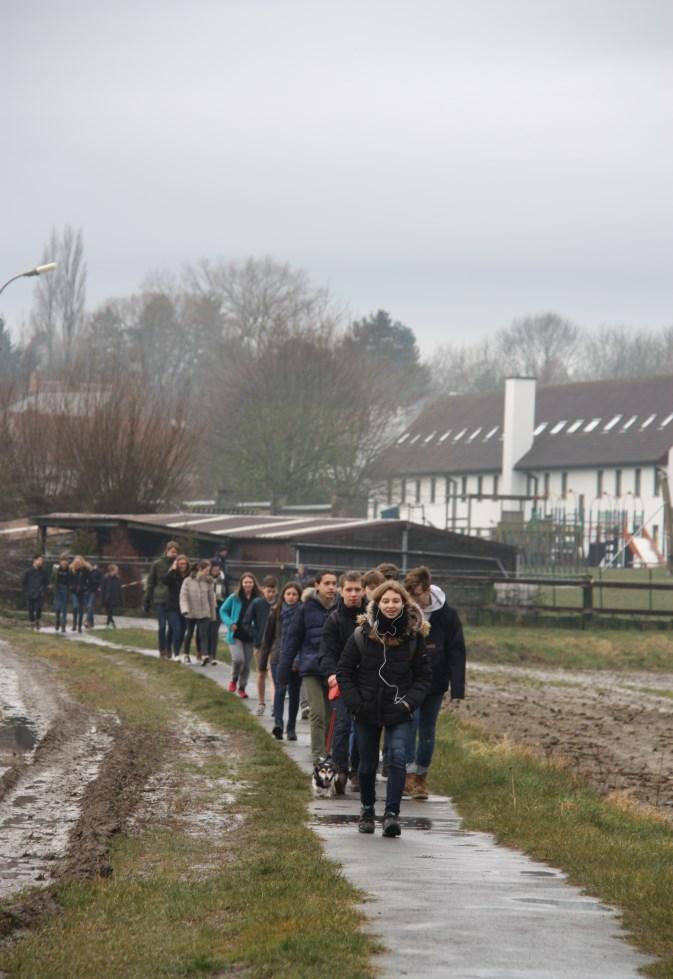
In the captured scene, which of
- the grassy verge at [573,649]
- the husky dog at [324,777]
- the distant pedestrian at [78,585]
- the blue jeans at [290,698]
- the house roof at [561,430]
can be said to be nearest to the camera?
the husky dog at [324,777]

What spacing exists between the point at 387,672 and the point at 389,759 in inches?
25.2

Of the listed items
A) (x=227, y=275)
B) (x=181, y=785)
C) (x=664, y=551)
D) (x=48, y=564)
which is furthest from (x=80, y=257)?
(x=181, y=785)

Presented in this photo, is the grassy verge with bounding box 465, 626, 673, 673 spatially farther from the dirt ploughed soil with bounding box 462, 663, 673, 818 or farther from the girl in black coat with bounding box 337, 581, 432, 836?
the girl in black coat with bounding box 337, 581, 432, 836

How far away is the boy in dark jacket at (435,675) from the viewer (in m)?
15.3

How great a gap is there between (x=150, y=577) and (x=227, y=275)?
7913 centimetres

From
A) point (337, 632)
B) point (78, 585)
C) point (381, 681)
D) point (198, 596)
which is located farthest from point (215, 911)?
point (78, 585)

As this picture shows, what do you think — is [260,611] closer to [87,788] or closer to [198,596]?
[198,596]

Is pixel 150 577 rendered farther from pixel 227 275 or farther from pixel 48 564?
pixel 227 275

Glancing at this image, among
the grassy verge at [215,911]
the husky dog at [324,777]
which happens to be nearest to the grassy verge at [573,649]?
the husky dog at [324,777]

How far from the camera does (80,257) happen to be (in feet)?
480

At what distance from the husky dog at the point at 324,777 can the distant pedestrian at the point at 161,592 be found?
1505 centimetres

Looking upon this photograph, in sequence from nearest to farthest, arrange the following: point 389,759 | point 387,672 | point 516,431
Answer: point 387,672, point 389,759, point 516,431

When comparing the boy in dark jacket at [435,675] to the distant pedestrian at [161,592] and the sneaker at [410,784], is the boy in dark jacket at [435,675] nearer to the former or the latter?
the sneaker at [410,784]

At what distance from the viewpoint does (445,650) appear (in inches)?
605
